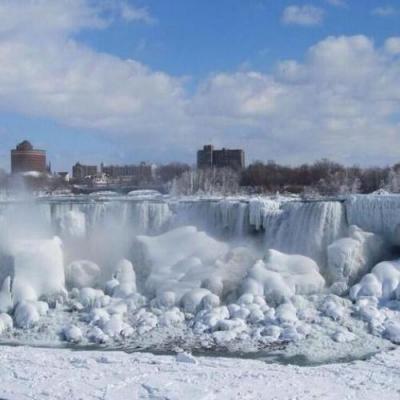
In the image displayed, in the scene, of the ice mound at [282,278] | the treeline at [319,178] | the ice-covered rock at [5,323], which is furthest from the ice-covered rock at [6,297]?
the treeline at [319,178]

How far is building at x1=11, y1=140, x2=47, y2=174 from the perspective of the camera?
9419cm

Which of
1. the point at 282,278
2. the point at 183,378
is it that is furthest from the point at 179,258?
the point at 183,378

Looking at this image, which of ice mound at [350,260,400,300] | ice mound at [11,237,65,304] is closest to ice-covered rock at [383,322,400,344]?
ice mound at [350,260,400,300]

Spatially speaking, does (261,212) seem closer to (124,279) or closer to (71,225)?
(124,279)

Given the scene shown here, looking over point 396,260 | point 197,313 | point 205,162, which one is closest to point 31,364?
point 197,313

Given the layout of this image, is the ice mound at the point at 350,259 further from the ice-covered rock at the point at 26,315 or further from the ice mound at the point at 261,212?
the ice-covered rock at the point at 26,315

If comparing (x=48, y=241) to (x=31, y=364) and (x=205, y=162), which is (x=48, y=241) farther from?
(x=205, y=162)

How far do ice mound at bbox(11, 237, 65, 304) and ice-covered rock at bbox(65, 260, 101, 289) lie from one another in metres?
0.50

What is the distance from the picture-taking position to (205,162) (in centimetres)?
9288

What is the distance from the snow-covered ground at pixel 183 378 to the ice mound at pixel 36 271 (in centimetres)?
525

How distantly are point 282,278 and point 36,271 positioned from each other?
717cm

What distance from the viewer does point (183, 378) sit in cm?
1190

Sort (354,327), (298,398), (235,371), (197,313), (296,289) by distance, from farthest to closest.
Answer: (296,289) → (197,313) → (354,327) → (235,371) → (298,398)

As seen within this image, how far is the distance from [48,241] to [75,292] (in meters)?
2.42
